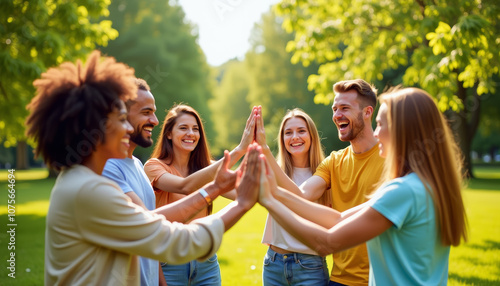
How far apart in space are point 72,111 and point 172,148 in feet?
8.44

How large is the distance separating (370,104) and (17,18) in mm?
10936

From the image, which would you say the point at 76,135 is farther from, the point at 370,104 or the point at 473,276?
the point at 473,276

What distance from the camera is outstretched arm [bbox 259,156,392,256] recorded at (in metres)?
2.55

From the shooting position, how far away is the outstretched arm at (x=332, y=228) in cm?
255

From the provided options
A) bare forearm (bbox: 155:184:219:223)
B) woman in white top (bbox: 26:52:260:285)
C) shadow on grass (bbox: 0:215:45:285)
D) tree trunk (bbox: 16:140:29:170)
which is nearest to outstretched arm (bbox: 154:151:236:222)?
bare forearm (bbox: 155:184:219:223)

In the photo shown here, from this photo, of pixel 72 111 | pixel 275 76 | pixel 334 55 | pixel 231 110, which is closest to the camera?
pixel 72 111

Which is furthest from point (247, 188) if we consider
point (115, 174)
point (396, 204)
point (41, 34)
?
point (41, 34)

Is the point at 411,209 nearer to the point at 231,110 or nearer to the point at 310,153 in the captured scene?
the point at 310,153

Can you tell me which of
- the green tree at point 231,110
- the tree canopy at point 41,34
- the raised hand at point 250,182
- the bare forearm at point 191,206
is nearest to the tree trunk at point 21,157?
the green tree at point 231,110

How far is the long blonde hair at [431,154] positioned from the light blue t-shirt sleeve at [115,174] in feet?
6.52

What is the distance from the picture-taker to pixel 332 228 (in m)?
2.73

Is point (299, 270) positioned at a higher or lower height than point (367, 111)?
lower

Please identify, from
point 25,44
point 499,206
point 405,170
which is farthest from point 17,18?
point 499,206

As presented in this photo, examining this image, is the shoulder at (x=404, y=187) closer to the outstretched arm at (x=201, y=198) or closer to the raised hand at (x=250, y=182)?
the raised hand at (x=250, y=182)
